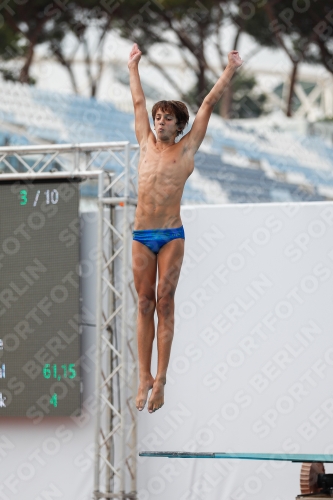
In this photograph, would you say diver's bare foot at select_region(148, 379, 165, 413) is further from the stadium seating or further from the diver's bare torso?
the stadium seating

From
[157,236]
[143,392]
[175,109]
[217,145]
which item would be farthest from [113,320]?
[217,145]

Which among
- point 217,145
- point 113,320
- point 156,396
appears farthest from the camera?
point 217,145

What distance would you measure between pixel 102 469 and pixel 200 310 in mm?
1408

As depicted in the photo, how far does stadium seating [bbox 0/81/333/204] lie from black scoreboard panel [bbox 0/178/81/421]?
4.71m

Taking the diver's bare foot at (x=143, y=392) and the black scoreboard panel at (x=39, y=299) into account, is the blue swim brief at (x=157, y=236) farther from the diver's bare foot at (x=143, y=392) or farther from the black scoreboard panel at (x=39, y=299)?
the black scoreboard panel at (x=39, y=299)

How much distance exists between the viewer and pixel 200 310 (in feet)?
23.7

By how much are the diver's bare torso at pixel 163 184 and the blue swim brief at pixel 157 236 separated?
0.8 inches

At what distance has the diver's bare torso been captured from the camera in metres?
4.54

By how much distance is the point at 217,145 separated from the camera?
17391 mm

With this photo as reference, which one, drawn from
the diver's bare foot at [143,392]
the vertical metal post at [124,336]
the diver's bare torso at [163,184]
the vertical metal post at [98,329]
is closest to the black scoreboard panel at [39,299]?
the vertical metal post at [98,329]

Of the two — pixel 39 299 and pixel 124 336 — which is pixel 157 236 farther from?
pixel 39 299

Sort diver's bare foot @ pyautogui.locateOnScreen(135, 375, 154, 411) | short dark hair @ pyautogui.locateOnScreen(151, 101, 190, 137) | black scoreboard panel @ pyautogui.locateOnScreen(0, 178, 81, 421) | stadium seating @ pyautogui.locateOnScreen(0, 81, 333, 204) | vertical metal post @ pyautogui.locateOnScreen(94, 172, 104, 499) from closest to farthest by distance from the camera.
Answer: short dark hair @ pyautogui.locateOnScreen(151, 101, 190, 137), diver's bare foot @ pyautogui.locateOnScreen(135, 375, 154, 411), vertical metal post @ pyautogui.locateOnScreen(94, 172, 104, 499), black scoreboard panel @ pyautogui.locateOnScreen(0, 178, 81, 421), stadium seating @ pyautogui.locateOnScreen(0, 81, 333, 204)

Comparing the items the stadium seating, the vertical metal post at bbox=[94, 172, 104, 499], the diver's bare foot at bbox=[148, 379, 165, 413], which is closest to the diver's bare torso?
the diver's bare foot at bbox=[148, 379, 165, 413]

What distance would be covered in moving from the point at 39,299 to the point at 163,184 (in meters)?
3.01
